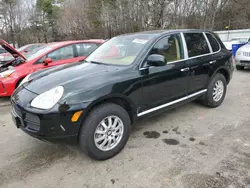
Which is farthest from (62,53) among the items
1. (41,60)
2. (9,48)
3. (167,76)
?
(167,76)

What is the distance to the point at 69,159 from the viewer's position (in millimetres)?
2830

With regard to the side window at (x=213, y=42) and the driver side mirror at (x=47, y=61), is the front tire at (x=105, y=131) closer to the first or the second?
the side window at (x=213, y=42)

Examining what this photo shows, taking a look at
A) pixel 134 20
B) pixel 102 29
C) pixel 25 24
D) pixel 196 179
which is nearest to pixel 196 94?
pixel 196 179

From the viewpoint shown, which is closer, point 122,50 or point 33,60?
point 122,50

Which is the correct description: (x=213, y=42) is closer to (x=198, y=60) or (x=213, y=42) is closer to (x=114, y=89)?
(x=198, y=60)

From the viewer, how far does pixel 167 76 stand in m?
3.29

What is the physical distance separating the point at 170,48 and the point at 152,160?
1.84m

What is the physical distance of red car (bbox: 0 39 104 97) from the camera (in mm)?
5074

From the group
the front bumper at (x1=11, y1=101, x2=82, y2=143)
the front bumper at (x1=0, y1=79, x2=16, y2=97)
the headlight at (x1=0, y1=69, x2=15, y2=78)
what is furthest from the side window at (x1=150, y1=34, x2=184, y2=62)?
the headlight at (x1=0, y1=69, x2=15, y2=78)

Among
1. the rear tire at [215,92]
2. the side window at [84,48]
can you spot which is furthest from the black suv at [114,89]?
the side window at [84,48]

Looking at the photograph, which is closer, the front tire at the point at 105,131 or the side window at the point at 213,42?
the front tire at the point at 105,131

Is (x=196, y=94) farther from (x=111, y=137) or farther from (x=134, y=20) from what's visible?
(x=134, y=20)

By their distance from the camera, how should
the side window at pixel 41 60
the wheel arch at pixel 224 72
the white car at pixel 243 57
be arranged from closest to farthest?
the wheel arch at pixel 224 72, the side window at pixel 41 60, the white car at pixel 243 57

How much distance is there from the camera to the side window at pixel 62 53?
5849 millimetres
